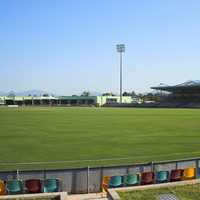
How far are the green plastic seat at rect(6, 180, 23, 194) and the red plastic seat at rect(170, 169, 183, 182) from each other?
5763mm

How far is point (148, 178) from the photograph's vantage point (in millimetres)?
16562

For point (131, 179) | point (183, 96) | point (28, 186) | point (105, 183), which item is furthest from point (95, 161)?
point (183, 96)

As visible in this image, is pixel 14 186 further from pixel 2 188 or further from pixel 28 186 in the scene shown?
pixel 28 186

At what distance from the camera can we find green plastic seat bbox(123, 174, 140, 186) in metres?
16.2

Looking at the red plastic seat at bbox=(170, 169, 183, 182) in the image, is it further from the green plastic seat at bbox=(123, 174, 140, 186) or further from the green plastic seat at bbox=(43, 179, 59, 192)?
the green plastic seat at bbox=(43, 179, 59, 192)

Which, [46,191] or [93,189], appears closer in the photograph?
[46,191]

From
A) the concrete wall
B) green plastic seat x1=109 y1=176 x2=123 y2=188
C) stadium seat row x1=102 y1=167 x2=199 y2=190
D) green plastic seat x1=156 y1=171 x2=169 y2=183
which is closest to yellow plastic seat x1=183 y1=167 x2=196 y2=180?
stadium seat row x1=102 y1=167 x2=199 y2=190

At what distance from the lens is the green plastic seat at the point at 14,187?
49.2 feet

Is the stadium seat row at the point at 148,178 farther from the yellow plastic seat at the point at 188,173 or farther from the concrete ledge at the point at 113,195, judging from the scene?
the concrete ledge at the point at 113,195

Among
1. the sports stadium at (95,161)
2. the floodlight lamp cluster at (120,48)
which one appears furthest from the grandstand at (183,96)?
the sports stadium at (95,161)

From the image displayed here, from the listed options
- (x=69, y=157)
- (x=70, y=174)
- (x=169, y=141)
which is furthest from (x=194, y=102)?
(x=70, y=174)

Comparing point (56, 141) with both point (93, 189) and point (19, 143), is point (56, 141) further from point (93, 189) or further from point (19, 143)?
point (93, 189)

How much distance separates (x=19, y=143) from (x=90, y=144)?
525cm

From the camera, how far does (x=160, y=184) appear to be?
617 inches
